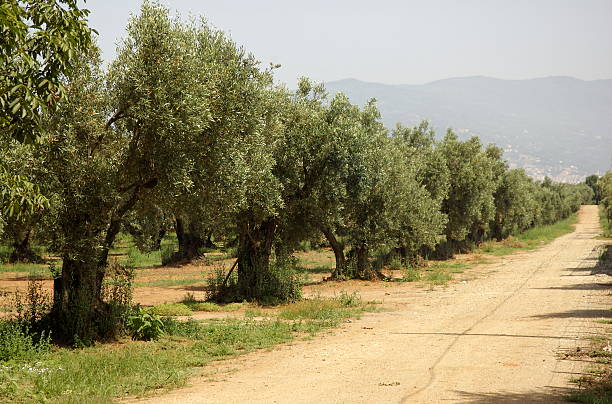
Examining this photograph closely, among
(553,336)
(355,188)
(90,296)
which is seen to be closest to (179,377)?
(90,296)

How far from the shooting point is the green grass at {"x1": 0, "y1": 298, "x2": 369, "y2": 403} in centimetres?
1037

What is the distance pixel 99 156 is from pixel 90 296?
3378 millimetres

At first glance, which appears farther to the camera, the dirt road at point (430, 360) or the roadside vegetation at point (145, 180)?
the dirt road at point (430, 360)

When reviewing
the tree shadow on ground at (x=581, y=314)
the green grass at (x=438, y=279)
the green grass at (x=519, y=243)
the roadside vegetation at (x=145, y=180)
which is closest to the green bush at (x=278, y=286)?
the roadside vegetation at (x=145, y=180)

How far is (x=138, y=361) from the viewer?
1275 cm

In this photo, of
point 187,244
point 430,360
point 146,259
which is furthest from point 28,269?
point 430,360

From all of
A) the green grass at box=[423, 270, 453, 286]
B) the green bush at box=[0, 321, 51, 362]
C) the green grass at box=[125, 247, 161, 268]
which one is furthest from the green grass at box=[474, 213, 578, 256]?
the green bush at box=[0, 321, 51, 362]

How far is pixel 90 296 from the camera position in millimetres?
14445

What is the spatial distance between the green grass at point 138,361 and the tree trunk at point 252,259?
415 cm

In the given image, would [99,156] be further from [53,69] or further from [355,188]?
[355,188]

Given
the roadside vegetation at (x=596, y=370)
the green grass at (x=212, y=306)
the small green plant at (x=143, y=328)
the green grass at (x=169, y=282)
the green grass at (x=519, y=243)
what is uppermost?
the green grass at (x=519, y=243)

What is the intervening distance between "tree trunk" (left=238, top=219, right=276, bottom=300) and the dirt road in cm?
519

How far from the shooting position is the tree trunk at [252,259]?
2325 centimetres

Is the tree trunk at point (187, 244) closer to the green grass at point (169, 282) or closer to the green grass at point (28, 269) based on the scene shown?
the green grass at point (28, 269)
